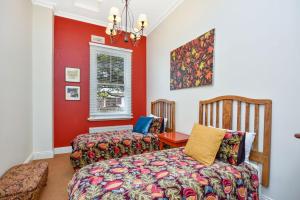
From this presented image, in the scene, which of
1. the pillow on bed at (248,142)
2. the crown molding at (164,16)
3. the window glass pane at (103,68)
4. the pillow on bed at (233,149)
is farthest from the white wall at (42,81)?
the pillow on bed at (248,142)

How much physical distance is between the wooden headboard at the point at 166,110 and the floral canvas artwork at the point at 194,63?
0.40 metres

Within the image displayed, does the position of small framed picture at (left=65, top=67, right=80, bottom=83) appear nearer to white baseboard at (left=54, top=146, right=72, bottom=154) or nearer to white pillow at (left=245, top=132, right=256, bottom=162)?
white baseboard at (left=54, top=146, right=72, bottom=154)

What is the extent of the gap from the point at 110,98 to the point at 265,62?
3354 mm

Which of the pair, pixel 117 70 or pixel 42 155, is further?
pixel 117 70

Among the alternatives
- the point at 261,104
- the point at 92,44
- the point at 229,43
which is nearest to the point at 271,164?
the point at 261,104

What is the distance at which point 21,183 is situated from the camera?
166 cm

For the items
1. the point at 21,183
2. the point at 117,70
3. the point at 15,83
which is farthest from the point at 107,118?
the point at 21,183

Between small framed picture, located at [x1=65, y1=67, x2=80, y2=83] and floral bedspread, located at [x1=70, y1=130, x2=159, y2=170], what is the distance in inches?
59.7

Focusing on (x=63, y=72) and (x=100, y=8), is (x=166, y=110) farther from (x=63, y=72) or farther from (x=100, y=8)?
(x=100, y=8)

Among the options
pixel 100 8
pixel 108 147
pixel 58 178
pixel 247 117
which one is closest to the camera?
pixel 247 117

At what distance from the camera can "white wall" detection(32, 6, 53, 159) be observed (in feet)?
10.1

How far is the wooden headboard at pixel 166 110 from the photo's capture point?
3.21 m

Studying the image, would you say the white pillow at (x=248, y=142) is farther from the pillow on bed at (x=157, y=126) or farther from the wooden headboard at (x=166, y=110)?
the pillow on bed at (x=157, y=126)

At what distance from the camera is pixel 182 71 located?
292 cm
